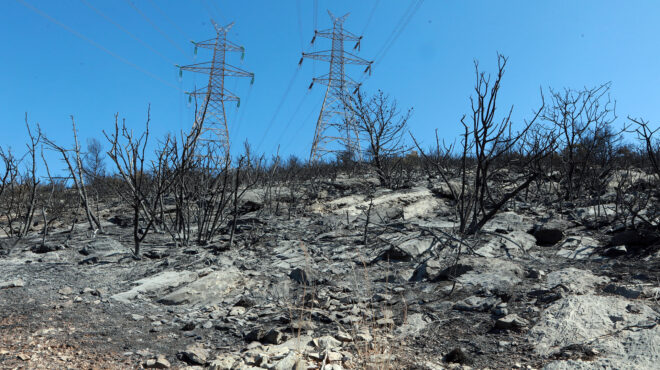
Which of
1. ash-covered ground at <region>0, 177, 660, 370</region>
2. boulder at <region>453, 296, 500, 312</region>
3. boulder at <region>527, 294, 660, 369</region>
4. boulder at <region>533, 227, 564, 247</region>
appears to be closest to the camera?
boulder at <region>527, 294, 660, 369</region>

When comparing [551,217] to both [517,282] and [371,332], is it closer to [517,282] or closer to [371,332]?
[517,282]

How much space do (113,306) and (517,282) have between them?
10.3 feet

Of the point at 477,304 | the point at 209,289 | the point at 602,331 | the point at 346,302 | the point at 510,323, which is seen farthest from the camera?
the point at 209,289

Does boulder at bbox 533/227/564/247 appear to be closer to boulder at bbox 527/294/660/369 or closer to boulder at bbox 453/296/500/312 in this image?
boulder at bbox 527/294/660/369

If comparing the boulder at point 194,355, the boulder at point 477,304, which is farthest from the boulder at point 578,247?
the boulder at point 194,355

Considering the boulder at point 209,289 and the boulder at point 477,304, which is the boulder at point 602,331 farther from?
the boulder at point 209,289

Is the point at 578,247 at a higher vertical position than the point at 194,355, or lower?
higher

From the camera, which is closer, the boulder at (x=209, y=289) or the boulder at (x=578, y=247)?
the boulder at (x=209, y=289)

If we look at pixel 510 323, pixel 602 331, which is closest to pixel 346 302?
pixel 510 323

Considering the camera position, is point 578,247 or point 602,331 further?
point 578,247

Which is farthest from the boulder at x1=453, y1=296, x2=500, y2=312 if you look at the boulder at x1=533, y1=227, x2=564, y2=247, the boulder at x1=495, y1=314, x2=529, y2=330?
the boulder at x1=533, y1=227, x2=564, y2=247

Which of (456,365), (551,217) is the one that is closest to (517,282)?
(456,365)

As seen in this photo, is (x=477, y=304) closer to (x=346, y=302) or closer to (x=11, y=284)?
(x=346, y=302)

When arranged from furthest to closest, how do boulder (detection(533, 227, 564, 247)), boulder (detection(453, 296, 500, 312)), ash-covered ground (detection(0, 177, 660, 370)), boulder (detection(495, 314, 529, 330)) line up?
boulder (detection(533, 227, 564, 247)) < boulder (detection(453, 296, 500, 312)) < boulder (detection(495, 314, 529, 330)) < ash-covered ground (detection(0, 177, 660, 370))
